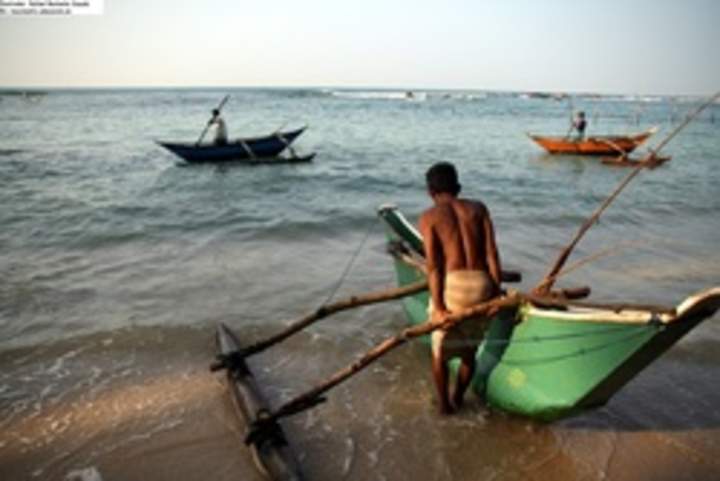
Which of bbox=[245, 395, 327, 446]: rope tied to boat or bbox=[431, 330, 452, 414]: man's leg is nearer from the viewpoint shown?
bbox=[245, 395, 327, 446]: rope tied to boat

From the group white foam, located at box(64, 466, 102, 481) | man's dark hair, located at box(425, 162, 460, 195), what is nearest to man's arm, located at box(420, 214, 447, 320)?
man's dark hair, located at box(425, 162, 460, 195)

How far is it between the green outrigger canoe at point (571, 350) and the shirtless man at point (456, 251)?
0.31 metres

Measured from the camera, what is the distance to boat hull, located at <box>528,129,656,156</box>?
22.2 metres

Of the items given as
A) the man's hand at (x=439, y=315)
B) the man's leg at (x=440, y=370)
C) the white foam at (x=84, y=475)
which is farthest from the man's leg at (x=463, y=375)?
the white foam at (x=84, y=475)

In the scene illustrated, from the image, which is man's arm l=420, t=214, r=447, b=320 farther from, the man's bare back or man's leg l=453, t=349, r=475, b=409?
man's leg l=453, t=349, r=475, b=409

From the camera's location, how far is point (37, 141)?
27.7 metres

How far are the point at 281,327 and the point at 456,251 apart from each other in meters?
3.55

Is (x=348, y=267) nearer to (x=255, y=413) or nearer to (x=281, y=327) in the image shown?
(x=281, y=327)

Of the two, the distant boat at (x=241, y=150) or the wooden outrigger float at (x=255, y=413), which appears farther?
the distant boat at (x=241, y=150)

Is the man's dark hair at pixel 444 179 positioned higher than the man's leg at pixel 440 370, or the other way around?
the man's dark hair at pixel 444 179

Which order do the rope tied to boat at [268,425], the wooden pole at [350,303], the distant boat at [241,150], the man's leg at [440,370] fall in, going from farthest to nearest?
1. the distant boat at [241,150]
2. the wooden pole at [350,303]
3. the man's leg at [440,370]
4. the rope tied to boat at [268,425]

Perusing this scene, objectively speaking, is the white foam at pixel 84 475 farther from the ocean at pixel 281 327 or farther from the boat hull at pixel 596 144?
the boat hull at pixel 596 144

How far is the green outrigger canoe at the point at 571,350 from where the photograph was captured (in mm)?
3070

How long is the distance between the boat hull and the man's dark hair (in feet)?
66.9
